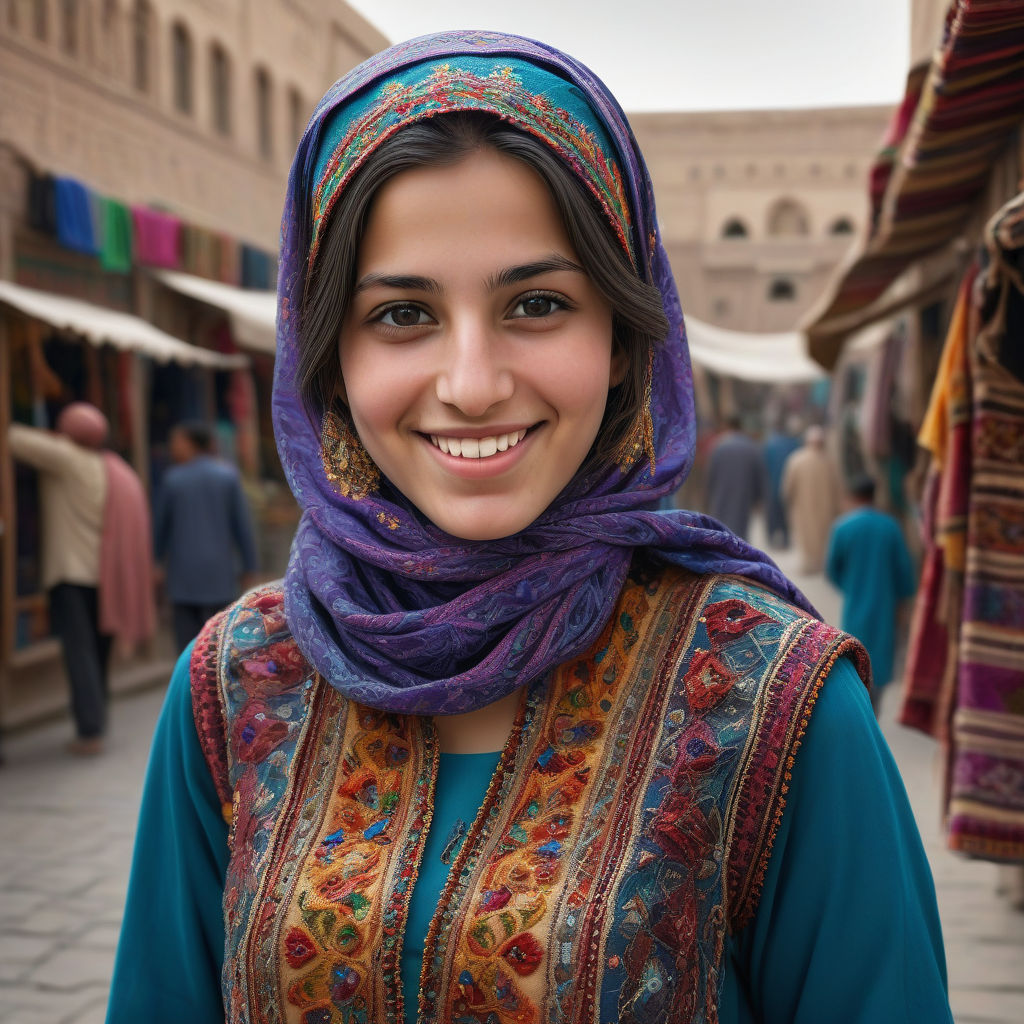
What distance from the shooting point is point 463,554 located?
3.92ft

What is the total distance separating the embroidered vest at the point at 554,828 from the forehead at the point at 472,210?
1.34 feet

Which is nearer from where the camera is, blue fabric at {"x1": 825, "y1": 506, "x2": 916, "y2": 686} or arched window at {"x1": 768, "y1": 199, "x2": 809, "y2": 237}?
blue fabric at {"x1": 825, "y1": 506, "x2": 916, "y2": 686}

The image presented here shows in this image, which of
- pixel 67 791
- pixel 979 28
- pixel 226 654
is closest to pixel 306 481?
pixel 226 654

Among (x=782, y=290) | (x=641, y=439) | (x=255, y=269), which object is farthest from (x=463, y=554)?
(x=782, y=290)

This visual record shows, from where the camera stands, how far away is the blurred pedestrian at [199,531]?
596 cm

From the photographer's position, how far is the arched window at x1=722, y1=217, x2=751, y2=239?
28.1 metres

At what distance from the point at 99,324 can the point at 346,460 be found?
5.37m

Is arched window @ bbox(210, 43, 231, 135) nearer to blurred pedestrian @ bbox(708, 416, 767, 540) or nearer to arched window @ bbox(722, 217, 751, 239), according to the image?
blurred pedestrian @ bbox(708, 416, 767, 540)

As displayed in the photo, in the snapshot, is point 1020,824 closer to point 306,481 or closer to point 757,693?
point 757,693

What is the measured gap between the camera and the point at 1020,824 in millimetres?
2693

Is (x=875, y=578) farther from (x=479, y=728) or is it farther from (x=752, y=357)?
(x=752, y=357)

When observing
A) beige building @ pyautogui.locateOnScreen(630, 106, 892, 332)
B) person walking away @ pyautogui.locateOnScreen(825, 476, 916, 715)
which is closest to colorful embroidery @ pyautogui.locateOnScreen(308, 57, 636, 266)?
person walking away @ pyautogui.locateOnScreen(825, 476, 916, 715)

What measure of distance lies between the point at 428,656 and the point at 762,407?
22.1 metres

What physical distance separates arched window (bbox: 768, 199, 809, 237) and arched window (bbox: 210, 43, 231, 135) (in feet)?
62.6
